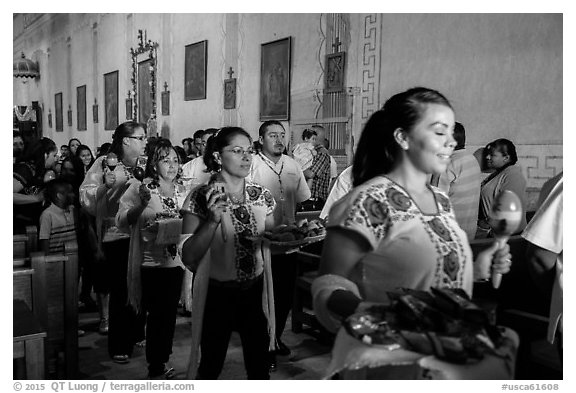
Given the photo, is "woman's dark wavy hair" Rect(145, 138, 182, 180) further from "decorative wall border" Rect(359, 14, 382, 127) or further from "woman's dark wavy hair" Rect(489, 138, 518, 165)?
"decorative wall border" Rect(359, 14, 382, 127)

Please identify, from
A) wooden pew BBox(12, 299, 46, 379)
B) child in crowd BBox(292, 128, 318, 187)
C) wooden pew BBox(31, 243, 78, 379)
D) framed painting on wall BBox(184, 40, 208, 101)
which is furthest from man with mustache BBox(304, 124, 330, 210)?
wooden pew BBox(12, 299, 46, 379)

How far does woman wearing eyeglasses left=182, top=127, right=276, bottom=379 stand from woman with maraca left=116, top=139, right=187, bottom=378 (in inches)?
22.0

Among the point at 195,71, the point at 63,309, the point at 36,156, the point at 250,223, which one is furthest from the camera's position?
the point at 195,71

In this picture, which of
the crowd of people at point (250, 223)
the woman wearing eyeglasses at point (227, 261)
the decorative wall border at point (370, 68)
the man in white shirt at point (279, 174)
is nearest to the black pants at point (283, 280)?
the crowd of people at point (250, 223)

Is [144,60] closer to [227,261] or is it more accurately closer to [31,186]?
[31,186]

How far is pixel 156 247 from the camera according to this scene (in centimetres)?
270

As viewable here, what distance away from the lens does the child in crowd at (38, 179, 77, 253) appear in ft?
10.3

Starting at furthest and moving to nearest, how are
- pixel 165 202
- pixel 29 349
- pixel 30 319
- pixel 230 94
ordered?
pixel 230 94
pixel 165 202
pixel 30 319
pixel 29 349

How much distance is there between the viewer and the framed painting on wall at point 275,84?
199 inches

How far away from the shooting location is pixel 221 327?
204 centimetres

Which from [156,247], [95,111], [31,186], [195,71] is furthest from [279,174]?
[195,71]

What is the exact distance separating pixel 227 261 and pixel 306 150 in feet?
10.6

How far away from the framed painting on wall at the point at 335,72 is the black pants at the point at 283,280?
2427 millimetres

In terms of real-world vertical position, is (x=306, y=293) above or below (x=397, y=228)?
below
